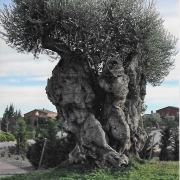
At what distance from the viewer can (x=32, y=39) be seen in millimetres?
12453

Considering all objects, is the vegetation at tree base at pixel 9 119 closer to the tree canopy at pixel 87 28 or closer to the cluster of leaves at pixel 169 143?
the cluster of leaves at pixel 169 143

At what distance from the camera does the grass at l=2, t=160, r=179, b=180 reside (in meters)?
10.9

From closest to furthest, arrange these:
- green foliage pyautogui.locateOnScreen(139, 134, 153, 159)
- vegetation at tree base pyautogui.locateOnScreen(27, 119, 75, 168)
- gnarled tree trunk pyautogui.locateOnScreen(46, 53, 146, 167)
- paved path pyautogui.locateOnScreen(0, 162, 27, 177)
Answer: gnarled tree trunk pyautogui.locateOnScreen(46, 53, 146, 167), vegetation at tree base pyautogui.locateOnScreen(27, 119, 75, 168), paved path pyautogui.locateOnScreen(0, 162, 27, 177), green foliage pyautogui.locateOnScreen(139, 134, 153, 159)

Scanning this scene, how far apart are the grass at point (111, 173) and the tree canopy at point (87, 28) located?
12.3ft

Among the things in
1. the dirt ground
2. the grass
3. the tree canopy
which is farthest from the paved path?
the tree canopy

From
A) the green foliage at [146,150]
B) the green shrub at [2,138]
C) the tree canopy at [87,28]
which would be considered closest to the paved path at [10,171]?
the green foliage at [146,150]

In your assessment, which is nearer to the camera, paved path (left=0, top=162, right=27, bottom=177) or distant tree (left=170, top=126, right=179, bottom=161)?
paved path (left=0, top=162, right=27, bottom=177)

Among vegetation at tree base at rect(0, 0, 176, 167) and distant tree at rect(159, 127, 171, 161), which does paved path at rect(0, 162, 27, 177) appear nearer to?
vegetation at tree base at rect(0, 0, 176, 167)

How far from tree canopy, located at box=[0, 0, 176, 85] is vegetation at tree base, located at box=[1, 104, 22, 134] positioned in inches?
1468

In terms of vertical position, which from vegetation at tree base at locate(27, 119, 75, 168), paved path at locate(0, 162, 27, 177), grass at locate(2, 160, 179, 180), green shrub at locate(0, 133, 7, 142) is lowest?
paved path at locate(0, 162, 27, 177)

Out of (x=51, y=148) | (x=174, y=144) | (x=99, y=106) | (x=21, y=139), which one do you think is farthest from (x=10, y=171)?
(x=174, y=144)

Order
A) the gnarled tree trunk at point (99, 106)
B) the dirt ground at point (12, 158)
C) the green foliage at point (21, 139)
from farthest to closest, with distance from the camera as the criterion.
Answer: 1. the green foliage at point (21, 139)
2. the dirt ground at point (12, 158)
3. the gnarled tree trunk at point (99, 106)

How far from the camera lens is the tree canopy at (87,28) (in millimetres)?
11172

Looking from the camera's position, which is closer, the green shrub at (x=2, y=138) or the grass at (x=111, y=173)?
the grass at (x=111, y=173)
